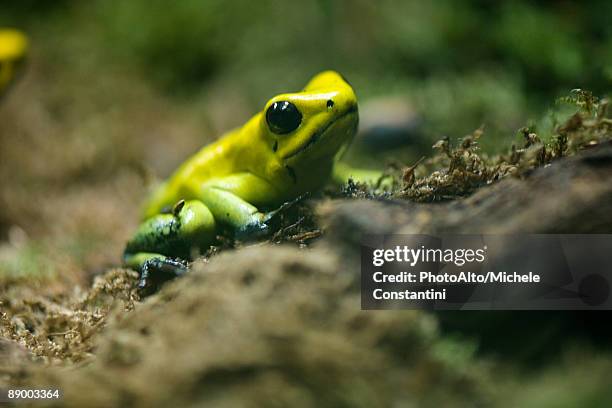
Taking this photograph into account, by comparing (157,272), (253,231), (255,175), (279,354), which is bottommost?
(279,354)

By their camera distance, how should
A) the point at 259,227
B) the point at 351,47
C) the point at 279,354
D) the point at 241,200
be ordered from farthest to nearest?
the point at 351,47 → the point at 241,200 → the point at 259,227 → the point at 279,354

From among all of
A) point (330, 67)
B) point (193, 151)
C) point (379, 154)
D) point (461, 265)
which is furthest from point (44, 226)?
point (461, 265)

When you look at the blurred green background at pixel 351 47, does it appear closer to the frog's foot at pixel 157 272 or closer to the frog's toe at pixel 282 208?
the frog's toe at pixel 282 208

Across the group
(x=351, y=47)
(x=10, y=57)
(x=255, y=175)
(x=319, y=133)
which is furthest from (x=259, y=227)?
(x=351, y=47)

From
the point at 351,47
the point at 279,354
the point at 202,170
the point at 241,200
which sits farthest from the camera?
the point at 351,47

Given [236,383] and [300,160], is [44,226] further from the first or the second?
[236,383]

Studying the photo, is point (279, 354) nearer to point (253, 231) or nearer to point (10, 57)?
point (253, 231)

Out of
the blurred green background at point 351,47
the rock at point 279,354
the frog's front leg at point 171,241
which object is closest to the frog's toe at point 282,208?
the frog's front leg at point 171,241

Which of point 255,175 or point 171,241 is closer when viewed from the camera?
point 171,241

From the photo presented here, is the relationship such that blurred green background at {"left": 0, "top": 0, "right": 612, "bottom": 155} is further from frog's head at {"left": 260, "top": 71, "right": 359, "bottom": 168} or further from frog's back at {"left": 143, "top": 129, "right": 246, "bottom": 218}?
frog's back at {"left": 143, "top": 129, "right": 246, "bottom": 218}
